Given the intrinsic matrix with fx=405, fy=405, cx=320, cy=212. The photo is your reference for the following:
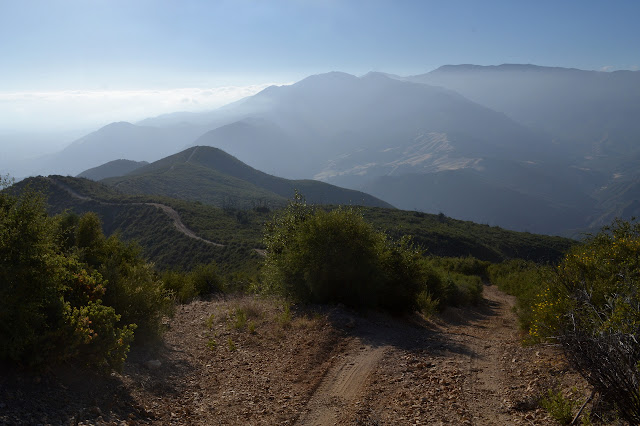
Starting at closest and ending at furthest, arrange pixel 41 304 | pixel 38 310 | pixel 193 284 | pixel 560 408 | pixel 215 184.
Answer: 1. pixel 560 408
2. pixel 41 304
3. pixel 38 310
4. pixel 193 284
5. pixel 215 184

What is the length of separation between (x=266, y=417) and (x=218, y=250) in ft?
120

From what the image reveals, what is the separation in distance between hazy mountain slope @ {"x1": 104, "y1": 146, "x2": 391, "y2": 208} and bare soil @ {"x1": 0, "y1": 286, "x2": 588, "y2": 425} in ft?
191

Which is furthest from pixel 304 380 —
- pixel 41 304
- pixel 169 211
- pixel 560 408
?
pixel 169 211

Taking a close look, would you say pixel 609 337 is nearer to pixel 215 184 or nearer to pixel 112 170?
pixel 215 184

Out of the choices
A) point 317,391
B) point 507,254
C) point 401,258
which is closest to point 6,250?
point 317,391

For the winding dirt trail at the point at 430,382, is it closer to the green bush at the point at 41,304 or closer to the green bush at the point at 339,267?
the green bush at the point at 339,267

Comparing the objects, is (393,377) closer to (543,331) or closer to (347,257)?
(543,331)

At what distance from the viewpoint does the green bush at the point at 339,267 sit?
40.2 ft

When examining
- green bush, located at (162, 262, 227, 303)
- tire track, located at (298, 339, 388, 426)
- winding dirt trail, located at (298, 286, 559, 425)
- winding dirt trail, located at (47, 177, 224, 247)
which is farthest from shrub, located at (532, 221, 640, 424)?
winding dirt trail, located at (47, 177, 224, 247)

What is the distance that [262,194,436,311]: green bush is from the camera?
482 inches

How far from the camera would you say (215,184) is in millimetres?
110438

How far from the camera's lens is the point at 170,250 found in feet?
144

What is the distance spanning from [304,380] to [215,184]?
107 m

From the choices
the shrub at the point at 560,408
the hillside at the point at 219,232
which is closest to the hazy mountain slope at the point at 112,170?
the hillside at the point at 219,232
